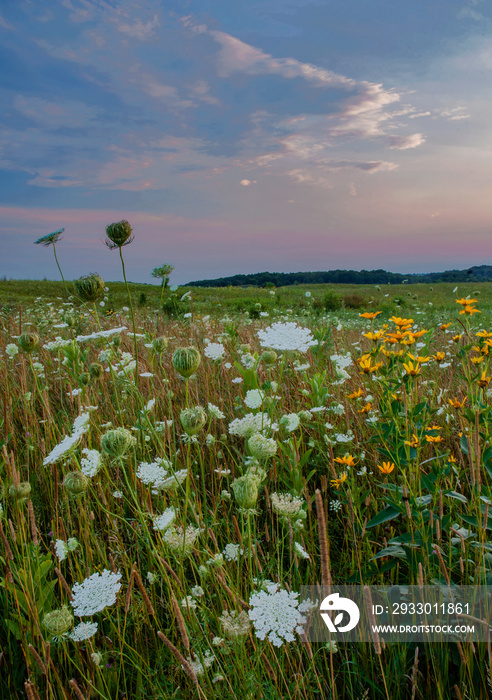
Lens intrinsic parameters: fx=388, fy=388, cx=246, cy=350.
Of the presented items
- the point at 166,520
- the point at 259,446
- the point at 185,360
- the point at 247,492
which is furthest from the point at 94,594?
the point at 185,360

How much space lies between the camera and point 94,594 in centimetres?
101

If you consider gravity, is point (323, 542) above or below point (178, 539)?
above

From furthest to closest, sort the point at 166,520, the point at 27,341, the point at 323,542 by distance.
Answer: the point at 27,341 < the point at 166,520 < the point at 323,542

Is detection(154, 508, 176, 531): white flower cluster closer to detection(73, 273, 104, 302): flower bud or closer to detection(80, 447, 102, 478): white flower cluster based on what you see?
detection(80, 447, 102, 478): white flower cluster

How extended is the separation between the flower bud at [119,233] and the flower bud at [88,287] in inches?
7.1

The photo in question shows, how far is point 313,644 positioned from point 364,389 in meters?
1.96

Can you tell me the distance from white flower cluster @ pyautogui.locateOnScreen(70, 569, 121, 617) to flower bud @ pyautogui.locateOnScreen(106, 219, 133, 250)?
1.07 meters

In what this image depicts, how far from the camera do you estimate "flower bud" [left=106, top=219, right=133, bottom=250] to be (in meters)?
1.38

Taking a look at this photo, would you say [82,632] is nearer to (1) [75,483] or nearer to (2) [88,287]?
(1) [75,483]

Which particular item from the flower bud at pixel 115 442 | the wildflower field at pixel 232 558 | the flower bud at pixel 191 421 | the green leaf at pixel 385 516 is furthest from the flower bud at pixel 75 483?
the green leaf at pixel 385 516

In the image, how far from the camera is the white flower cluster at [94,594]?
0.97m

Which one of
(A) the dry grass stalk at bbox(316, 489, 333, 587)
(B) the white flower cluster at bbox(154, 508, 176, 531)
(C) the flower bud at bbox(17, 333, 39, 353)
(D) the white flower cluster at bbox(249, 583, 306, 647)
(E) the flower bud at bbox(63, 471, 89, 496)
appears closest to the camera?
(A) the dry grass stalk at bbox(316, 489, 333, 587)

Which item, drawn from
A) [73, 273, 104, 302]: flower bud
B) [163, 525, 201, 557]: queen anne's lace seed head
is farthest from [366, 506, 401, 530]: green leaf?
[73, 273, 104, 302]: flower bud

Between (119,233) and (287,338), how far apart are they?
0.71 m
